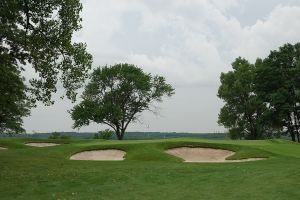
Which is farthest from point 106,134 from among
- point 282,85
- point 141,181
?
point 141,181

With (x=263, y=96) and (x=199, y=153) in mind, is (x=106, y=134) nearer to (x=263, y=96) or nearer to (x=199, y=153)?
(x=263, y=96)

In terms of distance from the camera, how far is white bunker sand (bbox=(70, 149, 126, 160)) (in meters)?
36.9

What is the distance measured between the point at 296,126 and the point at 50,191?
6318 centimetres

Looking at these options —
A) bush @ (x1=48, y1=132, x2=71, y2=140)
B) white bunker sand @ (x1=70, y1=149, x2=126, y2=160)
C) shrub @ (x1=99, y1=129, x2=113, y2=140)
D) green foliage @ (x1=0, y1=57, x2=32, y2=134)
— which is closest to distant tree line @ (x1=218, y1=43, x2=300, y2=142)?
shrub @ (x1=99, y1=129, x2=113, y2=140)

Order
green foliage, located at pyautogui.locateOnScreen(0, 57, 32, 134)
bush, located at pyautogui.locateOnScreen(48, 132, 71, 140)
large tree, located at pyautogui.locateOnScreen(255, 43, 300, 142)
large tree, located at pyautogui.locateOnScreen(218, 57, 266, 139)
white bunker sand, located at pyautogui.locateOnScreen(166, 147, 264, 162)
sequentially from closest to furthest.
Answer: green foliage, located at pyautogui.locateOnScreen(0, 57, 32, 134) → white bunker sand, located at pyautogui.locateOnScreen(166, 147, 264, 162) → large tree, located at pyautogui.locateOnScreen(255, 43, 300, 142) → bush, located at pyautogui.locateOnScreen(48, 132, 71, 140) → large tree, located at pyautogui.locateOnScreen(218, 57, 266, 139)

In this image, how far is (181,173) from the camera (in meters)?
23.8

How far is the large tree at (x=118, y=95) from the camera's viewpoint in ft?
256

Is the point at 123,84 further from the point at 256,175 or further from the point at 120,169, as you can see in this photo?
the point at 256,175

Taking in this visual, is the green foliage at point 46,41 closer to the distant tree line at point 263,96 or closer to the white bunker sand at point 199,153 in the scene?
the white bunker sand at point 199,153

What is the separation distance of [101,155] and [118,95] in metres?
42.4

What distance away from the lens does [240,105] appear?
267 ft

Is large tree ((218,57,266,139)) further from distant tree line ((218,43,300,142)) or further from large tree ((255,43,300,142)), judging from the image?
large tree ((255,43,300,142))

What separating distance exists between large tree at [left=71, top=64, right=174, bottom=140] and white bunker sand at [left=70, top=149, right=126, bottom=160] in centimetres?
3787

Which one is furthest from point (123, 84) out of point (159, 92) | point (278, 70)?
point (278, 70)
